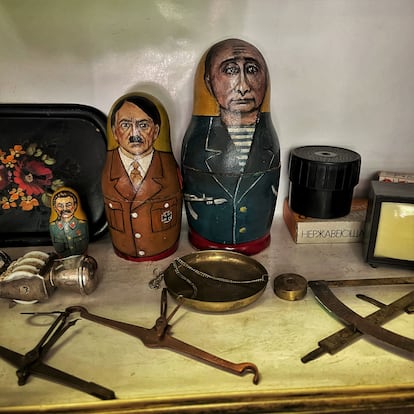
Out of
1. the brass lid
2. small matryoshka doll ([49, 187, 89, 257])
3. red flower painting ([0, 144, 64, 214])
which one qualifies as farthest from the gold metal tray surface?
red flower painting ([0, 144, 64, 214])

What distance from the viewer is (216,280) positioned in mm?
665

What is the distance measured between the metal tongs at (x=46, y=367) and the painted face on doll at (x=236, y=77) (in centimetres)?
39

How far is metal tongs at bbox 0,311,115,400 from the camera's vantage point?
47 centimetres

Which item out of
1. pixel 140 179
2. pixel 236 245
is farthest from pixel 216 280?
pixel 140 179

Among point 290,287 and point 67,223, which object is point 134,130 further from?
point 290,287

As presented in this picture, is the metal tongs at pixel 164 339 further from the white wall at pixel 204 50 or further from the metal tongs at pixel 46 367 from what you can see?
the white wall at pixel 204 50

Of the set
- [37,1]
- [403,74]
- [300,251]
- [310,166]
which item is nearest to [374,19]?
[403,74]

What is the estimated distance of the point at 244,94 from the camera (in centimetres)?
65

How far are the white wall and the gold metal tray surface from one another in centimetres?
25

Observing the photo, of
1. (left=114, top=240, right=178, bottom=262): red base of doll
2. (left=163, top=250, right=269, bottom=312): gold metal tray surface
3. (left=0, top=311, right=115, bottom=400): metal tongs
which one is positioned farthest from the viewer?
(left=114, top=240, right=178, bottom=262): red base of doll

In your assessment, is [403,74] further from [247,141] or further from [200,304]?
[200,304]

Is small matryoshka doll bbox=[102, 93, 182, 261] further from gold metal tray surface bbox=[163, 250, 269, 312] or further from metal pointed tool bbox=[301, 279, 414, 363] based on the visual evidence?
metal pointed tool bbox=[301, 279, 414, 363]

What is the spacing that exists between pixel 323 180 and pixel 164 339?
0.38 m

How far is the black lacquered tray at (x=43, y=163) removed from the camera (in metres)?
0.77
